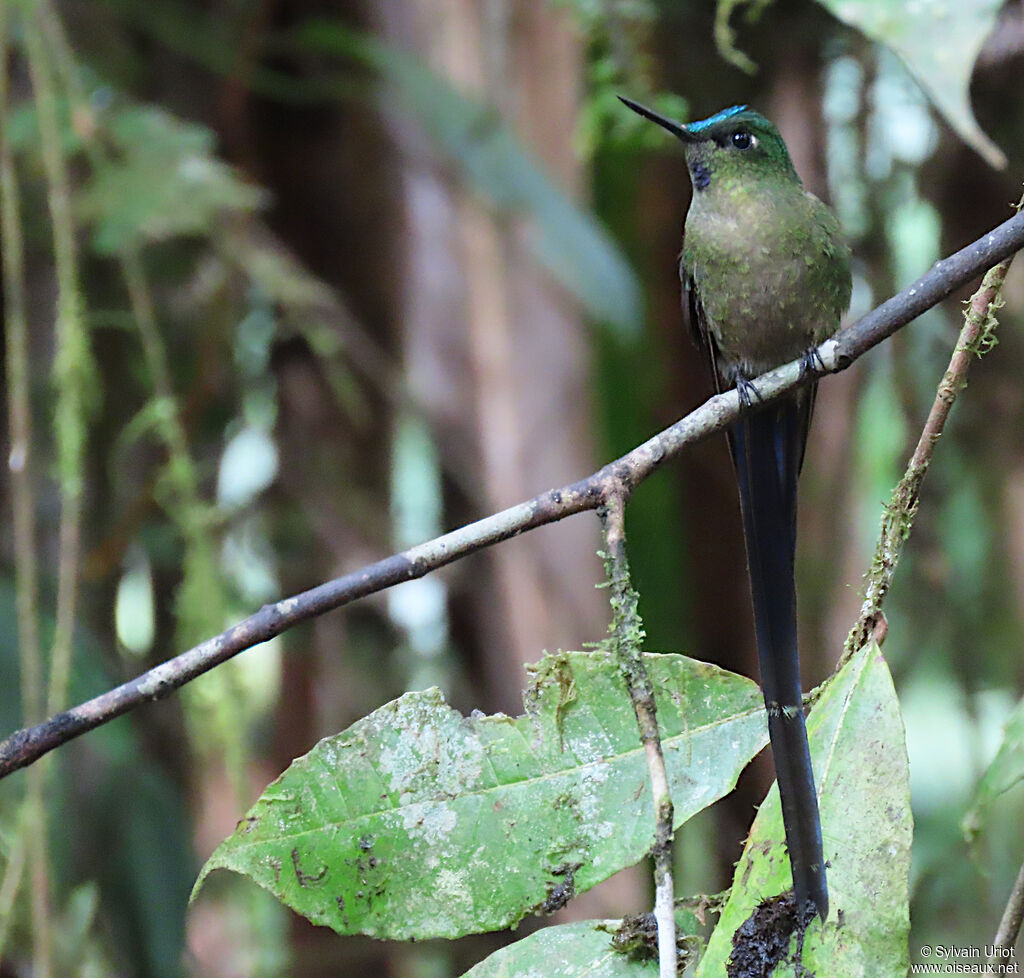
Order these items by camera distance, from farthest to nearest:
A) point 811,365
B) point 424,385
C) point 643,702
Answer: point 424,385 < point 811,365 < point 643,702

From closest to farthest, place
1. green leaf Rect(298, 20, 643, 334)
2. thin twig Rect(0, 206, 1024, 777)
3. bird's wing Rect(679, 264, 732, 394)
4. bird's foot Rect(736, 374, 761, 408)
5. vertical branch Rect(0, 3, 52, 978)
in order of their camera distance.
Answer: thin twig Rect(0, 206, 1024, 777) < bird's foot Rect(736, 374, 761, 408) < vertical branch Rect(0, 3, 52, 978) < bird's wing Rect(679, 264, 732, 394) < green leaf Rect(298, 20, 643, 334)

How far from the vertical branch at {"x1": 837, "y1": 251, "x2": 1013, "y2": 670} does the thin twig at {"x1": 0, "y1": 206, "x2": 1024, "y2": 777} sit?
4 cm

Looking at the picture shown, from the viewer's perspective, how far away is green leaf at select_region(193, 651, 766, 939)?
2.62 ft

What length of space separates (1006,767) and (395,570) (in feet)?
1.71

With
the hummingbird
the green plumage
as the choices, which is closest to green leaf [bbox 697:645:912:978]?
the hummingbird

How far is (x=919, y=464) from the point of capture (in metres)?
0.83

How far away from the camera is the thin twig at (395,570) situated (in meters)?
0.75

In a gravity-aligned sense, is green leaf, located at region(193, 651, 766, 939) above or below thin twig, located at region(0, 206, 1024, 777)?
below

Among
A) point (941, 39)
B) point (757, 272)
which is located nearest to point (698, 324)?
point (757, 272)

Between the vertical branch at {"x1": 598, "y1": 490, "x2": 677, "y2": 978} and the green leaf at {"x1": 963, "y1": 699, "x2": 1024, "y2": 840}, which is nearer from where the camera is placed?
the vertical branch at {"x1": 598, "y1": 490, "x2": 677, "y2": 978}

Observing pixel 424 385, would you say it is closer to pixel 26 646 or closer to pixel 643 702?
pixel 26 646

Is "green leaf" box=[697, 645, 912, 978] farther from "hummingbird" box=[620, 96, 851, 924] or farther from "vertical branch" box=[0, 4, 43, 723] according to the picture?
"vertical branch" box=[0, 4, 43, 723]

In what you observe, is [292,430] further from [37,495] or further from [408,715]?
[408,715]

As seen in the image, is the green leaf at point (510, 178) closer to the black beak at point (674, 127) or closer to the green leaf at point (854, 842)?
the black beak at point (674, 127)
